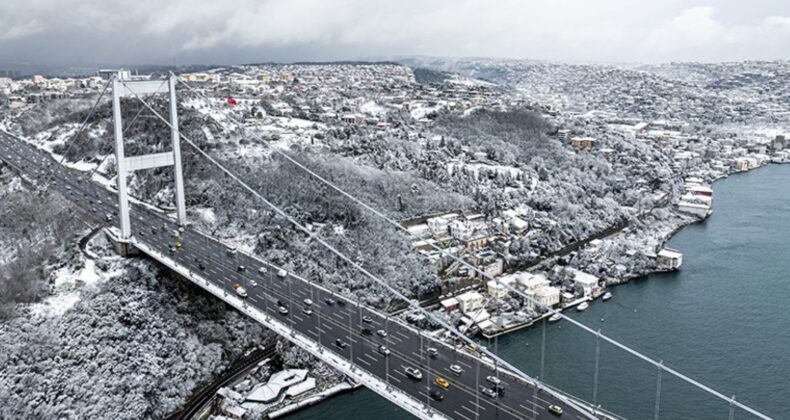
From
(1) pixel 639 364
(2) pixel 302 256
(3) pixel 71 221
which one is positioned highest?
(3) pixel 71 221

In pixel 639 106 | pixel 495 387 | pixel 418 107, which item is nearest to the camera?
pixel 495 387

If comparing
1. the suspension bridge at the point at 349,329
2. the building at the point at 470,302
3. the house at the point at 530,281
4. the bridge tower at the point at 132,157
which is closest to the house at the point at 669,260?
the house at the point at 530,281

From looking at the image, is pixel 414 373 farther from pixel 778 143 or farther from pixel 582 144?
pixel 778 143

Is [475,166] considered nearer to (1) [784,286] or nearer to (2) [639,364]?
(1) [784,286]

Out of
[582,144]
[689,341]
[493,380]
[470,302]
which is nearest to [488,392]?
[493,380]

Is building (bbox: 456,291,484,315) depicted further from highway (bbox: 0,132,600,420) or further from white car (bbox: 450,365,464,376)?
white car (bbox: 450,365,464,376)

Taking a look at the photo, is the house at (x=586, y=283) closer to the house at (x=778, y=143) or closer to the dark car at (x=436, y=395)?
the dark car at (x=436, y=395)

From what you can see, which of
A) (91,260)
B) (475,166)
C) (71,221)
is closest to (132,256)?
(91,260)
